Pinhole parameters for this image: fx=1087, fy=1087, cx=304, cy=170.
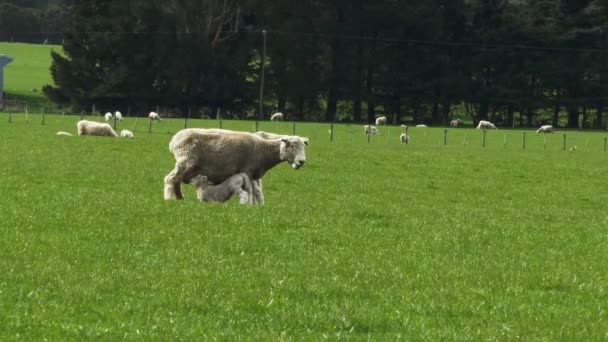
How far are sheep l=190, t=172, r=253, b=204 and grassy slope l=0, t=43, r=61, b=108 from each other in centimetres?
7722

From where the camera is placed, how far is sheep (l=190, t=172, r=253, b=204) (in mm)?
19547

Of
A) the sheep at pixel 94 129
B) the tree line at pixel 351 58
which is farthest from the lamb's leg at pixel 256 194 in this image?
the tree line at pixel 351 58

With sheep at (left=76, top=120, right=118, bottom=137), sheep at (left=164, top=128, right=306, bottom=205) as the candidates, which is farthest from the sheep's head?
sheep at (left=76, top=120, right=118, bottom=137)

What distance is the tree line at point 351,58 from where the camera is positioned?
89.8 meters

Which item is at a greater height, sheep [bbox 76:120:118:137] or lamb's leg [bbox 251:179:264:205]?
sheep [bbox 76:120:118:137]

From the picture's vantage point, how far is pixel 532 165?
131 ft

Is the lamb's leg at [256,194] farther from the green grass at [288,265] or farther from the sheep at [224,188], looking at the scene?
the green grass at [288,265]

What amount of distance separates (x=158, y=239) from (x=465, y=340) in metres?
5.86

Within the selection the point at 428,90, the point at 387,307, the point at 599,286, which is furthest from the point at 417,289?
the point at 428,90

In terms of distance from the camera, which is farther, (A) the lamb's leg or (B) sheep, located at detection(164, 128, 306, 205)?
(A) the lamb's leg

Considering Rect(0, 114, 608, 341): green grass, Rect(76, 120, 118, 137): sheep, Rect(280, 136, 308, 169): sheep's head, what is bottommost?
Rect(0, 114, 608, 341): green grass

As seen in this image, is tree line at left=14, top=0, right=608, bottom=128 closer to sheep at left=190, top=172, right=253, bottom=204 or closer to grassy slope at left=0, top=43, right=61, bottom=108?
grassy slope at left=0, top=43, right=61, bottom=108

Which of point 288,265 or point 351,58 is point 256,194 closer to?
point 288,265

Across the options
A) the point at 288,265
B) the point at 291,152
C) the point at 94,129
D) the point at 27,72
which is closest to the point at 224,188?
the point at 291,152
